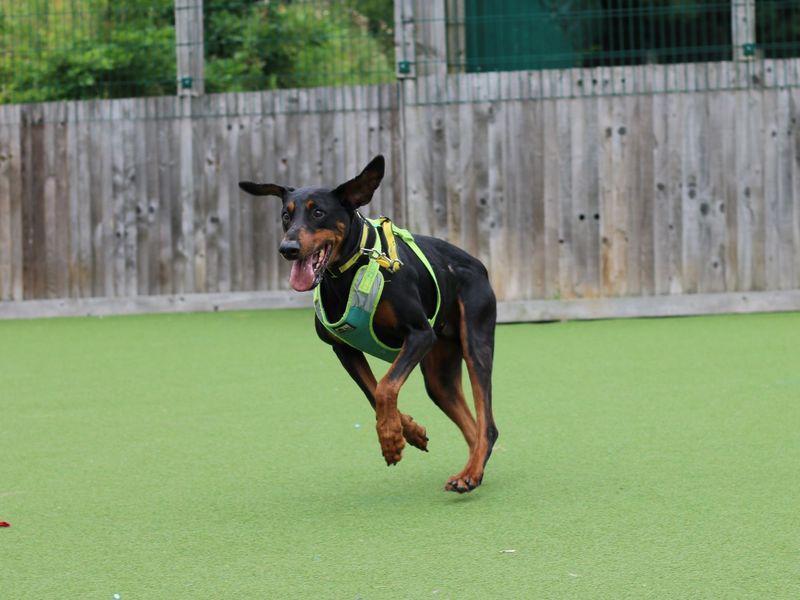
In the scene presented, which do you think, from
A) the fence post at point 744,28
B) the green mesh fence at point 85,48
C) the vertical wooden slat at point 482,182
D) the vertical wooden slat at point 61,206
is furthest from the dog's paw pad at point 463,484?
the green mesh fence at point 85,48

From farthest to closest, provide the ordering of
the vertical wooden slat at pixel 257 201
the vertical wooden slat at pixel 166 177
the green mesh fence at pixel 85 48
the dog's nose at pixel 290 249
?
1. the green mesh fence at pixel 85 48
2. the vertical wooden slat at pixel 166 177
3. the vertical wooden slat at pixel 257 201
4. the dog's nose at pixel 290 249

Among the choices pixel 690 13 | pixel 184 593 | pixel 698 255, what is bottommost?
pixel 184 593

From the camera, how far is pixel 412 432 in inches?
208

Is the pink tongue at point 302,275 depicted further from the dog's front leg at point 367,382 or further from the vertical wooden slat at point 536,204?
the vertical wooden slat at point 536,204

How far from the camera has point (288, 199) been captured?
5.12 metres

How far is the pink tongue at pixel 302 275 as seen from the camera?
487cm

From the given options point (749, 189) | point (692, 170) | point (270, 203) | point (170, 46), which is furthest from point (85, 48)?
point (749, 189)

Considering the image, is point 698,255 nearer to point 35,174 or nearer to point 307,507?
point 35,174

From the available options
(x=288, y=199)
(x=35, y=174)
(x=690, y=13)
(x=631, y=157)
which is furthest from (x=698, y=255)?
(x=288, y=199)

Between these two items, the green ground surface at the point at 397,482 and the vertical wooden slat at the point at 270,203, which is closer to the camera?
the green ground surface at the point at 397,482

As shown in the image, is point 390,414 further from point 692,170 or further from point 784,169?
point 784,169

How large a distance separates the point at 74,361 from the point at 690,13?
5.85m

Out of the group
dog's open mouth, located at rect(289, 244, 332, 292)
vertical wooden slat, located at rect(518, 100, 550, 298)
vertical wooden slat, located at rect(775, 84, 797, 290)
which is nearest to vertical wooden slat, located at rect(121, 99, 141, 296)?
vertical wooden slat, located at rect(518, 100, 550, 298)

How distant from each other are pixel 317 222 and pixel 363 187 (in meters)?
0.25
